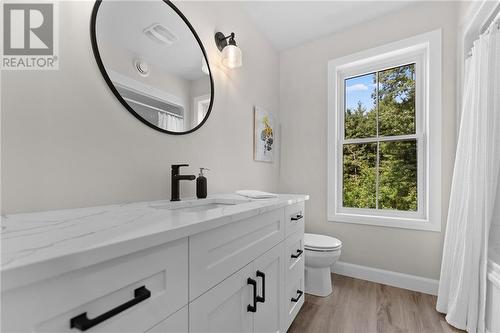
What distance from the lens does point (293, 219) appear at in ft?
4.83

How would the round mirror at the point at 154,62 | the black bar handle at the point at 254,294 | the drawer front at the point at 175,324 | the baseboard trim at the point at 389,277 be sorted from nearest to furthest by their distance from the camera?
1. the drawer front at the point at 175,324
2. the black bar handle at the point at 254,294
3. the round mirror at the point at 154,62
4. the baseboard trim at the point at 389,277

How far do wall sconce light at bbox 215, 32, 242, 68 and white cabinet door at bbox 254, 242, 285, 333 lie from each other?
1.37m

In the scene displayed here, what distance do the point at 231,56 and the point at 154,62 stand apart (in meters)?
0.64

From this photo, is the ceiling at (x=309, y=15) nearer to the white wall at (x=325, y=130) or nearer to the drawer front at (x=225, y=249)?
the white wall at (x=325, y=130)

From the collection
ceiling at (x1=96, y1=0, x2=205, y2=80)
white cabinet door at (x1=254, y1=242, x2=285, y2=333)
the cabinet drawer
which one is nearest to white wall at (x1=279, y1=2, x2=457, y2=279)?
the cabinet drawer

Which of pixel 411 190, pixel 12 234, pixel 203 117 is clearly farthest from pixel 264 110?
pixel 12 234

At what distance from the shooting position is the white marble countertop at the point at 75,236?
1.23 ft

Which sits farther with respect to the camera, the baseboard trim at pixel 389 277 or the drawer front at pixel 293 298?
the baseboard trim at pixel 389 277

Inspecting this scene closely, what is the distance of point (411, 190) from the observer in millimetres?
2166

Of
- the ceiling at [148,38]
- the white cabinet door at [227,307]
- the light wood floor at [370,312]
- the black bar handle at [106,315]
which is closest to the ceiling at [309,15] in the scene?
the ceiling at [148,38]

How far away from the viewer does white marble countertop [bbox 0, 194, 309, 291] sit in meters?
0.37

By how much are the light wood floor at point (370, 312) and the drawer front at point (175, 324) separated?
1152mm

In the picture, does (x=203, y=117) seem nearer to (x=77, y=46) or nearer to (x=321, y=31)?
(x=77, y=46)

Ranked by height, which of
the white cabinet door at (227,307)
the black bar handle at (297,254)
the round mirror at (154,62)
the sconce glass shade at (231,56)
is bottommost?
the black bar handle at (297,254)
